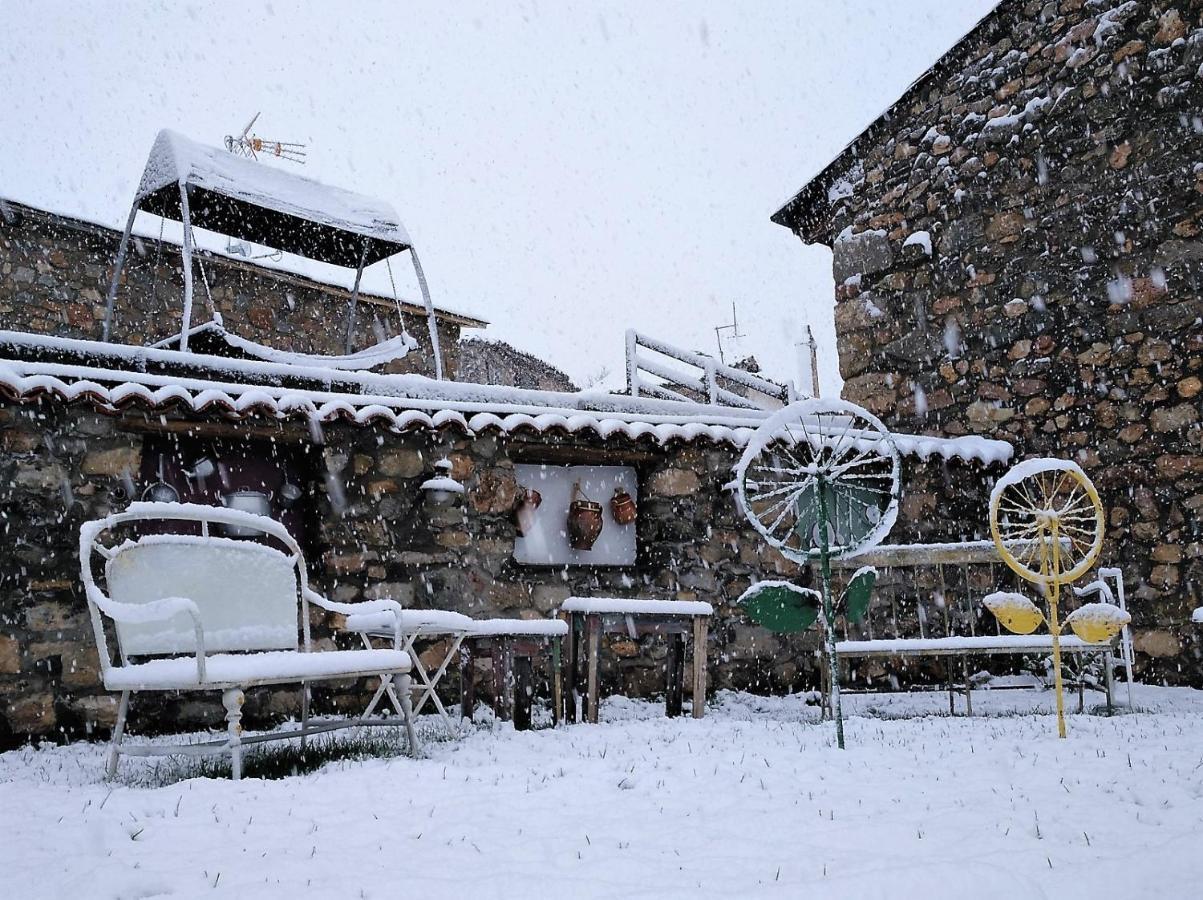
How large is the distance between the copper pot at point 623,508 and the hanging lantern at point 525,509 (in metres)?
0.54

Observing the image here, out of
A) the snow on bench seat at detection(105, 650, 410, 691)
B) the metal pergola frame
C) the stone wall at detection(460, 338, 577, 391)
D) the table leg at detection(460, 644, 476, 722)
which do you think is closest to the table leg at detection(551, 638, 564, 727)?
the table leg at detection(460, 644, 476, 722)

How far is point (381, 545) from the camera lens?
17.2 ft

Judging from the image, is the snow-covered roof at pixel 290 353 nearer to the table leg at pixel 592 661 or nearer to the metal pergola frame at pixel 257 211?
the metal pergola frame at pixel 257 211

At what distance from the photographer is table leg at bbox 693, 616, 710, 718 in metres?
4.61

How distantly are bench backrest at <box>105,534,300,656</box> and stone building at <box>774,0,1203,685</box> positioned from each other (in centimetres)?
467

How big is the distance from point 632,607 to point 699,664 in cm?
48

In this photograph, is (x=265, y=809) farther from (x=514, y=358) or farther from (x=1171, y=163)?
(x=514, y=358)

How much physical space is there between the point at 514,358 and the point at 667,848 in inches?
567

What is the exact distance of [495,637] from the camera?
443 centimetres

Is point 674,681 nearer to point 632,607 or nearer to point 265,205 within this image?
point 632,607

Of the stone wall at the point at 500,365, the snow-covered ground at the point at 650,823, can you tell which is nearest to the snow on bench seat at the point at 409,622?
the snow-covered ground at the point at 650,823

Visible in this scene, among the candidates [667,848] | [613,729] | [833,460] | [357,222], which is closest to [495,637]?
[613,729]

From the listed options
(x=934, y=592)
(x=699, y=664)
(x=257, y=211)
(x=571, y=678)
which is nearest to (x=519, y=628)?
(x=571, y=678)

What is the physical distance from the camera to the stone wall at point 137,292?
779cm
